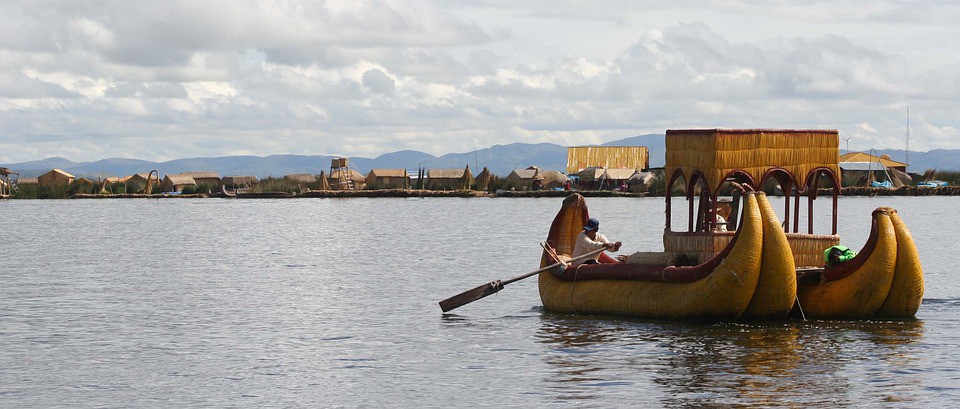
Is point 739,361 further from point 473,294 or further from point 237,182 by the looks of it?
point 237,182

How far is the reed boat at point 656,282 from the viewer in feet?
63.4

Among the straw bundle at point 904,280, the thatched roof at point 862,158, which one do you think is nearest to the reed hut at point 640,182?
the thatched roof at point 862,158

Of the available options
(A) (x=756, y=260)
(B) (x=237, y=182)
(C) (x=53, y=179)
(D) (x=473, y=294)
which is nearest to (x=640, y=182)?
(B) (x=237, y=182)

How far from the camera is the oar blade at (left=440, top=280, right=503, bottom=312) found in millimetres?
23328

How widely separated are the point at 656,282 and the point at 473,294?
3838 mm

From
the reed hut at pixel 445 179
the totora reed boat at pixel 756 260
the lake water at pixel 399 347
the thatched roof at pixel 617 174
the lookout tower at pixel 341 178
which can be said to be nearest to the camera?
the lake water at pixel 399 347

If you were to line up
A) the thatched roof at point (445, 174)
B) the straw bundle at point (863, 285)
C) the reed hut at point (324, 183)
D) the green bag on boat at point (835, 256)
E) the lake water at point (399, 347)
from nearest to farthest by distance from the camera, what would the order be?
the lake water at point (399, 347)
the straw bundle at point (863, 285)
the green bag on boat at point (835, 256)
the reed hut at point (324, 183)
the thatched roof at point (445, 174)

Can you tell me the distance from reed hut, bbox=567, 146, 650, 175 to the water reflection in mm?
79994

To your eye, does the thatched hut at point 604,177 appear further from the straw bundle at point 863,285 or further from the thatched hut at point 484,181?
the straw bundle at point 863,285

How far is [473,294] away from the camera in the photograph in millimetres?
23484

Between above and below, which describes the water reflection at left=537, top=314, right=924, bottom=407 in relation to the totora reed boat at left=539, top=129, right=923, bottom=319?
below

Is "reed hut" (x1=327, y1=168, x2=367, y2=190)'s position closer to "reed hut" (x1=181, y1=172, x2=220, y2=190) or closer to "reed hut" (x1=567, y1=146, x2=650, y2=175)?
"reed hut" (x1=181, y1=172, x2=220, y2=190)

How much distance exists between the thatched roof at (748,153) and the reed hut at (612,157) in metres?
78.9

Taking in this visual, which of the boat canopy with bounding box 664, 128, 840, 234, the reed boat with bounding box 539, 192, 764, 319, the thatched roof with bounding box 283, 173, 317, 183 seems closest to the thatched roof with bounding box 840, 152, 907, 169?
the thatched roof with bounding box 283, 173, 317, 183
